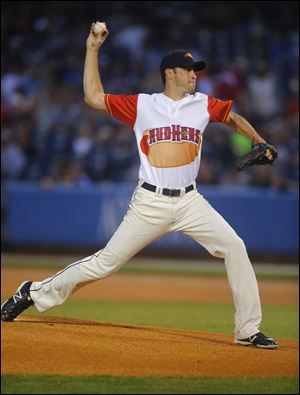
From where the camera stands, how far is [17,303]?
6.93 m

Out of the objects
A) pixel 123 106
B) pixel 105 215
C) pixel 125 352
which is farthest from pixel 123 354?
pixel 105 215

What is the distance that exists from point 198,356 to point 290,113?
1113 cm

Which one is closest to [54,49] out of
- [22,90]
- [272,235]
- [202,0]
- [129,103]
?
[22,90]

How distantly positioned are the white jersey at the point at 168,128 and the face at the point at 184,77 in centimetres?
7

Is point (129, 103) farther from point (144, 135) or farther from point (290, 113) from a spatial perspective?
point (290, 113)

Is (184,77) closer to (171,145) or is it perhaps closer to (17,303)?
(171,145)

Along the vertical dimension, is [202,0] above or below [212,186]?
above

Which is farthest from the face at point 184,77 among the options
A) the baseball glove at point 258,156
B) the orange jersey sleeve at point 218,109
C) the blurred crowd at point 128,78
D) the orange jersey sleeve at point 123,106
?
the blurred crowd at point 128,78

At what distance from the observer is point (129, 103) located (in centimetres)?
681

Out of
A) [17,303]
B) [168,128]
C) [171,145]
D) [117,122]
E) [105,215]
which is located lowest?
[17,303]

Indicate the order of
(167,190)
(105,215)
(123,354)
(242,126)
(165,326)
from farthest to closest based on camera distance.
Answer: (105,215) < (165,326) < (242,126) < (167,190) < (123,354)

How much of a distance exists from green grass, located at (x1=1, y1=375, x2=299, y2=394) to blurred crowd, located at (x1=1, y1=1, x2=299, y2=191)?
10.4 meters

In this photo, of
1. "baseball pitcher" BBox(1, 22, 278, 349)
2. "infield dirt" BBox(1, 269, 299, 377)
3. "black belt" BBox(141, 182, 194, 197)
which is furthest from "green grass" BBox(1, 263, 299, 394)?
"black belt" BBox(141, 182, 194, 197)

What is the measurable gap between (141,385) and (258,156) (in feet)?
6.70
